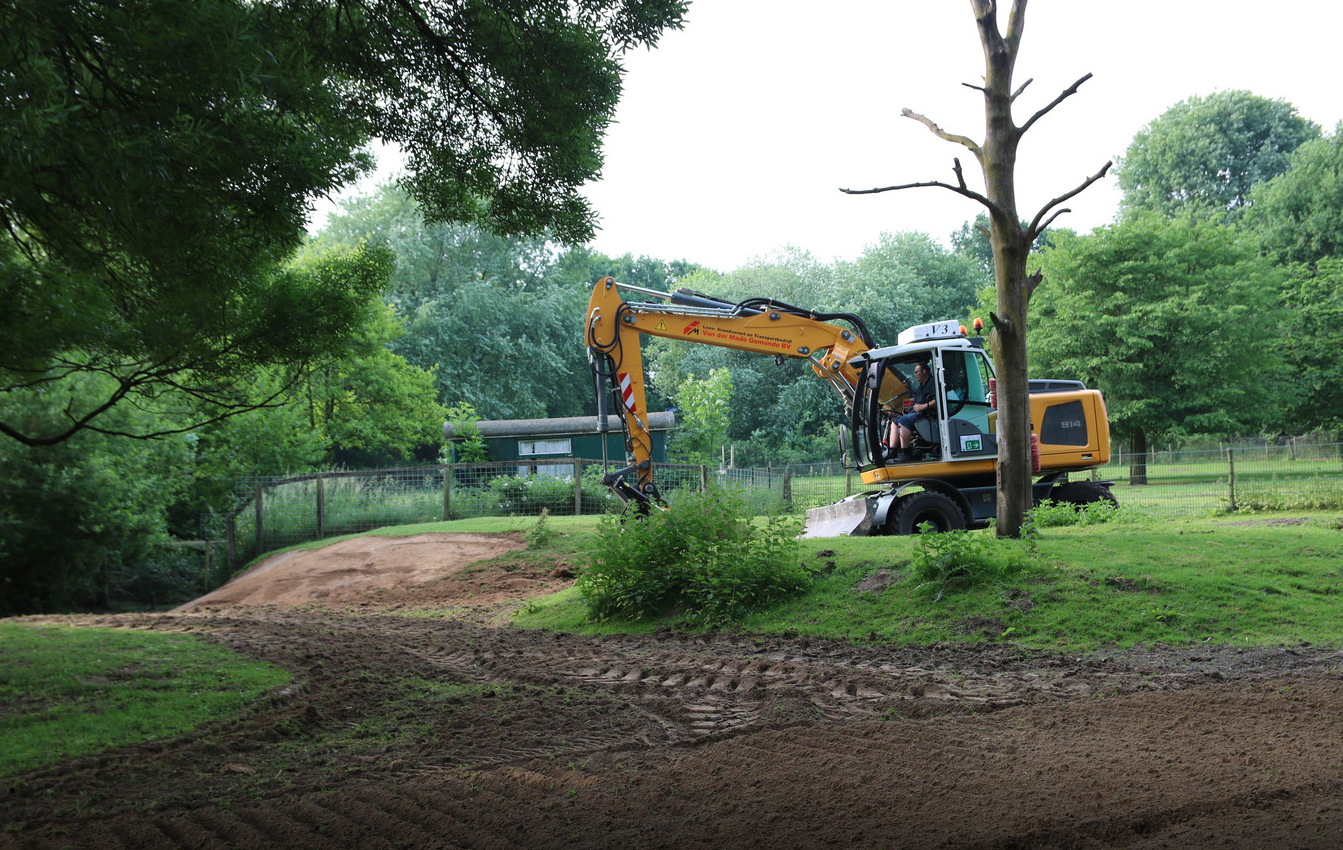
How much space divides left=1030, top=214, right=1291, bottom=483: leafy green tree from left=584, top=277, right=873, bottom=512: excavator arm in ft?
58.9

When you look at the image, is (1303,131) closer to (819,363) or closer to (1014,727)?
(819,363)

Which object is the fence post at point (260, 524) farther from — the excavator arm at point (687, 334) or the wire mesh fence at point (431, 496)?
the excavator arm at point (687, 334)

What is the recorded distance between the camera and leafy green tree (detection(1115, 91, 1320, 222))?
47.3 meters

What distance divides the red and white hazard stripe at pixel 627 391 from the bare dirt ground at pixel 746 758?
5680mm

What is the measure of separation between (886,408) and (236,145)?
10089 mm

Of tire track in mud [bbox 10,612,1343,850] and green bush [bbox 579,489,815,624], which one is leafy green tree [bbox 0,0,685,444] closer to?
tire track in mud [bbox 10,612,1343,850]

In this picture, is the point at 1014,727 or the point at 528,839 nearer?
the point at 528,839

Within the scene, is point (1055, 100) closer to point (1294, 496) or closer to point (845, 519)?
point (845, 519)

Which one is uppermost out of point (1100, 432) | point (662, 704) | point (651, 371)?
point (651, 371)

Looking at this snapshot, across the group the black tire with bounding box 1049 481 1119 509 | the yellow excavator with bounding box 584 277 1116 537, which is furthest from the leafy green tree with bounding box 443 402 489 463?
the black tire with bounding box 1049 481 1119 509

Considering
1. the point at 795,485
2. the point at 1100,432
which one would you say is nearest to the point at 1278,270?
the point at 795,485

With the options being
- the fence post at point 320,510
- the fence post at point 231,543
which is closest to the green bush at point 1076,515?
the fence post at point 320,510

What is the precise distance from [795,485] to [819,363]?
9582mm

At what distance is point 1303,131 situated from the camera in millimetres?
47656
